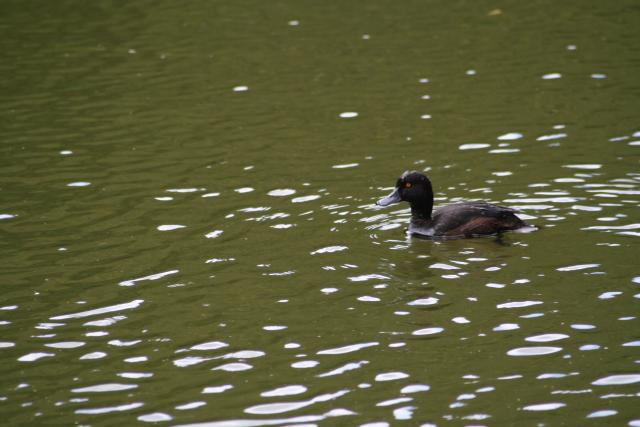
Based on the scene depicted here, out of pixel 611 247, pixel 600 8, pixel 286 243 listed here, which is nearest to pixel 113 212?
pixel 286 243

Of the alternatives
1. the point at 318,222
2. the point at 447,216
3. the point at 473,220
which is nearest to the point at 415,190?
the point at 447,216

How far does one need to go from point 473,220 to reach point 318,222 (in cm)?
211

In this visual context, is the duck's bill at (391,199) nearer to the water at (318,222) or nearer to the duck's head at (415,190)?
the duck's head at (415,190)

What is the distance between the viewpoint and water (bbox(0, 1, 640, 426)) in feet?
26.8

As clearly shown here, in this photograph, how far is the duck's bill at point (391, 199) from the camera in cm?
1221

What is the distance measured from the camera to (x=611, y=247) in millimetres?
10727

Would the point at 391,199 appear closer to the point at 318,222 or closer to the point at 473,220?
the point at 318,222

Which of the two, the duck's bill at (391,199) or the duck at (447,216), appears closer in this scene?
the duck at (447,216)

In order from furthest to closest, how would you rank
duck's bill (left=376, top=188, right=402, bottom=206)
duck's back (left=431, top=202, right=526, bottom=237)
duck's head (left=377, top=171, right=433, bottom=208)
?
duck's bill (left=376, top=188, right=402, bottom=206) < duck's head (left=377, top=171, right=433, bottom=208) < duck's back (left=431, top=202, right=526, bottom=237)

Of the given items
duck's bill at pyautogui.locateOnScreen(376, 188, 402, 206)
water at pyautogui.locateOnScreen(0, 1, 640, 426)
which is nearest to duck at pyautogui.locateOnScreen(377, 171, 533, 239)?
duck's bill at pyautogui.locateOnScreen(376, 188, 402, 206)

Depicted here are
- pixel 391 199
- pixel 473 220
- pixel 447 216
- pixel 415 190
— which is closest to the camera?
pixel 473 220

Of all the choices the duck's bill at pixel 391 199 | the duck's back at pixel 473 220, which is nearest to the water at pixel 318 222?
the duck's back at pixel 473 220

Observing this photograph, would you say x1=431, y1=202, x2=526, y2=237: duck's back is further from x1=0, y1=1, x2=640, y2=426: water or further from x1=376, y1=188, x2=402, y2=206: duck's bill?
x1=376, y1=188, x2=402, y2=206: duck's bill

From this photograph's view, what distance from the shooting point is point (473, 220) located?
11617 millimetres
